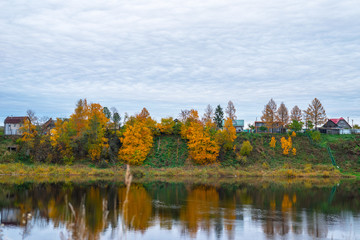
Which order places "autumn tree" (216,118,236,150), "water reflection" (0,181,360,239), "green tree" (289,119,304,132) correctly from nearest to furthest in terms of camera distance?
"water reflection" (0,181,360,239) < "autumn tree" (216,118,236,150) < "green tree" (289,119,304,132)

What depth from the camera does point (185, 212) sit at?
2831 cm

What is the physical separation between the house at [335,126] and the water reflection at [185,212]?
49744 millimetres

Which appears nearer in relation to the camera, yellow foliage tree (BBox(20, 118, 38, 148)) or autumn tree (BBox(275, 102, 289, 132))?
yellow foliage tree (BBox(20, 118, 38, 148))

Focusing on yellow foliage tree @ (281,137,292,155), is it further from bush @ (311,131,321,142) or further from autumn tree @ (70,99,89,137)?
autumn tree @ (70,99,89,137)

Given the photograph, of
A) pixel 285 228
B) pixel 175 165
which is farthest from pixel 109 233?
pixel 175 165

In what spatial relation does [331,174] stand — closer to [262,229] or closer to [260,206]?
[260,206]

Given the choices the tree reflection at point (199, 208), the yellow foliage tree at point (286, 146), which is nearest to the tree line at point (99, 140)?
the yellow foliage tree at point (286, 146)

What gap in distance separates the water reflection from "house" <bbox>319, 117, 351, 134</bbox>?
163 ft

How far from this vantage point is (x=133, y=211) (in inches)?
1088

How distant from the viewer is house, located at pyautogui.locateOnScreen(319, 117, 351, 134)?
A: 9070 centimetres

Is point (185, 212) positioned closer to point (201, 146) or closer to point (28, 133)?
point (201, 146)

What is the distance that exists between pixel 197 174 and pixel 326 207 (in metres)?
28.8

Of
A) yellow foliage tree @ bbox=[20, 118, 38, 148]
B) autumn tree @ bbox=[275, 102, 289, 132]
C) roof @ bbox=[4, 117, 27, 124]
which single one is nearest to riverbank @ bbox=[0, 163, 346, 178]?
yellow foliage tree @ bbox=[20, 118, 38, 148]

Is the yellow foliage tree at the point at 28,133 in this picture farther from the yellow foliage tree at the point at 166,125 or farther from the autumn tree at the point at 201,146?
the autumn tree at the point at 201,146
